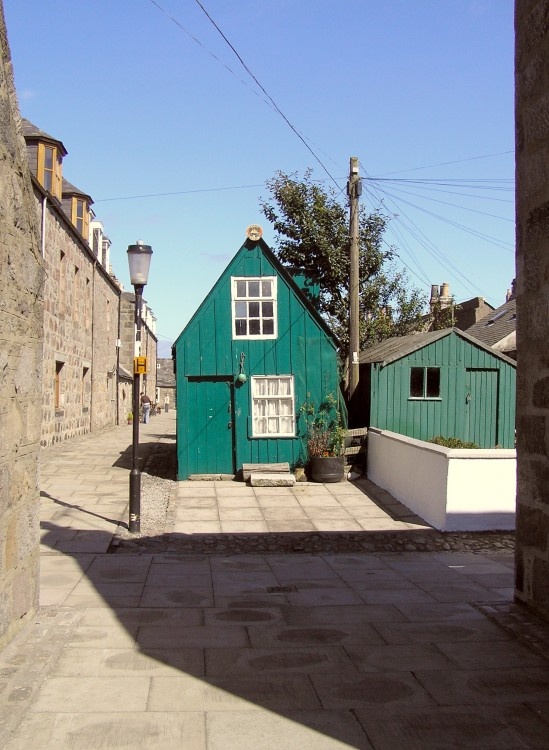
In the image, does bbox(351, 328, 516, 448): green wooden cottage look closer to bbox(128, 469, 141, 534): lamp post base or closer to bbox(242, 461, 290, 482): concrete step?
bbox(242, 461, 290, 482): concrete step

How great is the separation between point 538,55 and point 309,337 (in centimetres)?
1031

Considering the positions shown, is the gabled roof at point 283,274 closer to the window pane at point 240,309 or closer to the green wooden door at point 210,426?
the window pane at point 240,309

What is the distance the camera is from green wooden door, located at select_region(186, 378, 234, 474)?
1502 centimetres

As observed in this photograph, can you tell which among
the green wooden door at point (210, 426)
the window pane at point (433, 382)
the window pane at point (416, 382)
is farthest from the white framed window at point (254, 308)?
the window pane at point (433, 382)

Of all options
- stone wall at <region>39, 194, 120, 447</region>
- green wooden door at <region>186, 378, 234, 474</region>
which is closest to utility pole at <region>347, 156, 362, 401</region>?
green wooden door at <region>186, 378, 234, 474</region>

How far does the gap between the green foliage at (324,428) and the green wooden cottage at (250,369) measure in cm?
14

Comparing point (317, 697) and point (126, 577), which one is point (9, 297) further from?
point (126, 577)

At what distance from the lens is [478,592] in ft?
21.5

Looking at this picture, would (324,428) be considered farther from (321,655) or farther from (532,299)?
(321,655)

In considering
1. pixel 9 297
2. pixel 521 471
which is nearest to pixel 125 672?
pixel 9 297

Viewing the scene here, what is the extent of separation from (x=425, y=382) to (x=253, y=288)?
4.18 meters

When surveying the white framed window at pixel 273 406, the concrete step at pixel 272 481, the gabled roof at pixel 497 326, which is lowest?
the concrete step at pixel 272 481

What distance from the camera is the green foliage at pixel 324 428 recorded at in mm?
15000

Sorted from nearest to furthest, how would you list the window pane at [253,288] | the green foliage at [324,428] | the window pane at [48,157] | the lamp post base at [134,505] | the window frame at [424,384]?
the lamp post base at [134,505] → the green foliage at [324,428] → the window pane at [253,288] → the window frame at [424,384] → the window pane at [48,157]
